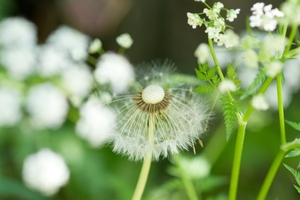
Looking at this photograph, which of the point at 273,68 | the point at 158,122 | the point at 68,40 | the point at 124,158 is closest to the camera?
the point at 273,68

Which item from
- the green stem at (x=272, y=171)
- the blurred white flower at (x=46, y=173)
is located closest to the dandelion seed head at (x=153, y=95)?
the green stem at (x=272, y=171)

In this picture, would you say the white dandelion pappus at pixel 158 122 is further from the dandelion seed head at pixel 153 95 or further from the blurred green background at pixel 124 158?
the blurred green background at pixel 124 158

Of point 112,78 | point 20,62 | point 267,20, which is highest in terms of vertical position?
Answer: point 20,62

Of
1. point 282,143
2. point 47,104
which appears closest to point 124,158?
point 47,104

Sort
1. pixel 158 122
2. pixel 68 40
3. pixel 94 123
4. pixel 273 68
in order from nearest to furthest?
pixel 273 68 < pixel 158 122 < pixel 94 123 < pixel 68 40

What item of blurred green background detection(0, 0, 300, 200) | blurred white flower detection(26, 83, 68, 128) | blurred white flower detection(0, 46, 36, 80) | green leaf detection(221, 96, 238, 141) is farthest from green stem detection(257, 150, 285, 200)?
blurred white flower detection(0, 46, 36, 80)

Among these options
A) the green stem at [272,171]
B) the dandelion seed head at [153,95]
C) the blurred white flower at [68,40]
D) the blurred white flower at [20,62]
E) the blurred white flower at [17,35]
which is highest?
the blurred white flower at [17,35]

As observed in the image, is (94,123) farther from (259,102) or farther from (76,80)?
(259,102)
